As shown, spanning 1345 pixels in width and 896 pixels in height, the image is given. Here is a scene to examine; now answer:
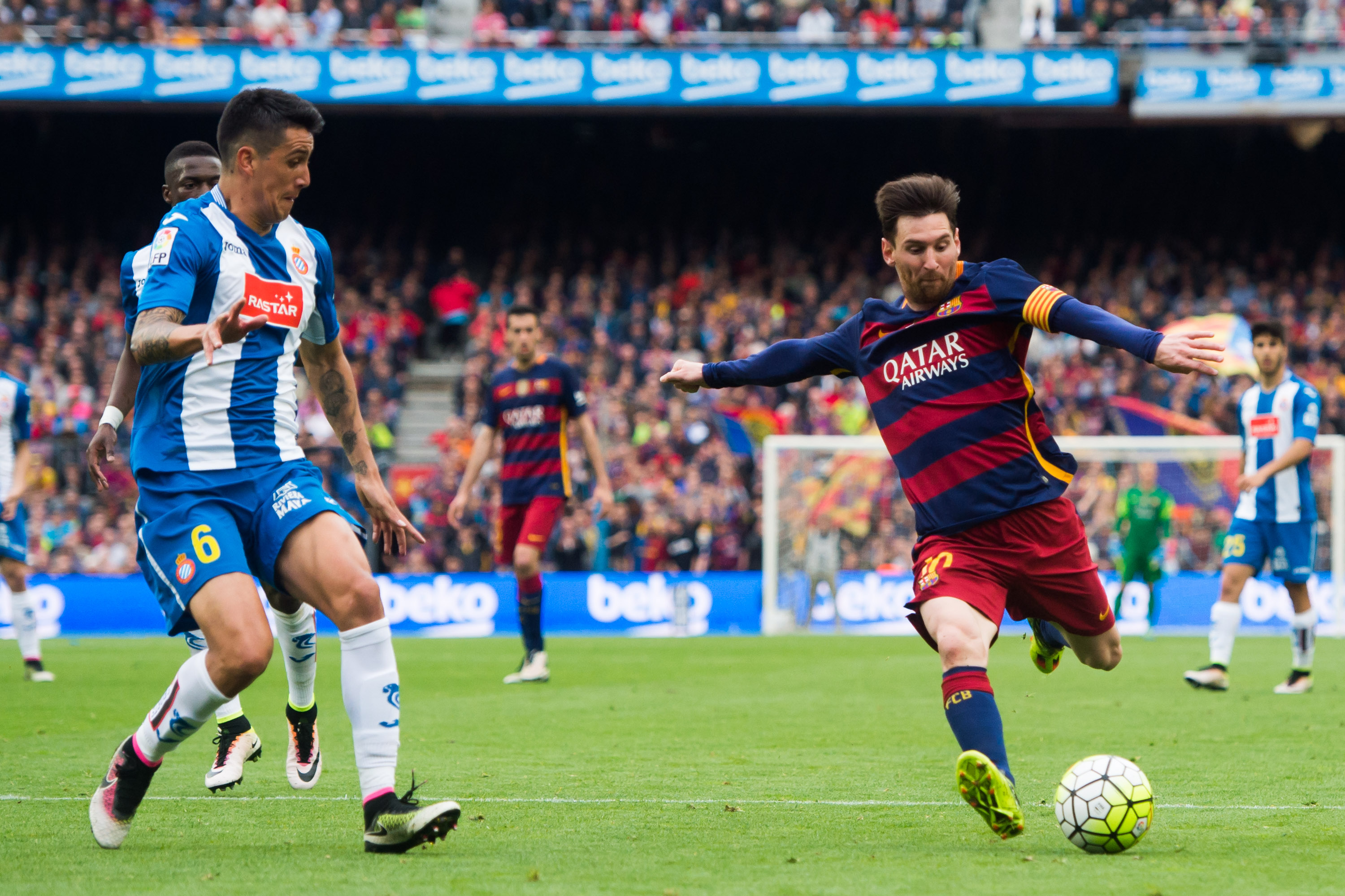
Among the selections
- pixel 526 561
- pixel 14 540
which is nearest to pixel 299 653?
pixel 526 561

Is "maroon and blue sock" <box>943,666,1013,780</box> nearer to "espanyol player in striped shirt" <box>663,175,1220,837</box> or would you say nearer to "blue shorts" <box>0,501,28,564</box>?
"espanyol player in striped shirt" <box>663,175,1220,837</box>

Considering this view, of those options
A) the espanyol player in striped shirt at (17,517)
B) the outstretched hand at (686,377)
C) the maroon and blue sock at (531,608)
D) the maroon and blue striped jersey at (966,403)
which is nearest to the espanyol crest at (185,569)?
the outstretched hand at (686,377)

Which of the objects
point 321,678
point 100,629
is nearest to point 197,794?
point 321,678

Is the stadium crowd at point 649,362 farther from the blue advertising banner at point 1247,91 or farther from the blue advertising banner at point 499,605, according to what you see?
the blue advertising banner at point 1247,91

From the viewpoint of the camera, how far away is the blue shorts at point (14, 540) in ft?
36.7

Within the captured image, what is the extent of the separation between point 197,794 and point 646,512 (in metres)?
13.9

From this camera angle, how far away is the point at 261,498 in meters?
4.82

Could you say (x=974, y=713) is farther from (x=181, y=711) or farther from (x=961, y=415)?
→ (x=181, y=711)

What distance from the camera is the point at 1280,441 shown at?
10609 mm

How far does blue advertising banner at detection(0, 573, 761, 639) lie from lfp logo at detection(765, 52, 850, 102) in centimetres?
927

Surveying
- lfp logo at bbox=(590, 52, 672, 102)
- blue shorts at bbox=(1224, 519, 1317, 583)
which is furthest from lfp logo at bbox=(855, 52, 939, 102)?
blue shorts at bbox=(1224, 519, 1317, 583)

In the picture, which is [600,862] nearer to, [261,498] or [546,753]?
[261,498]

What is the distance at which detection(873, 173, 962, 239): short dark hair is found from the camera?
514cm

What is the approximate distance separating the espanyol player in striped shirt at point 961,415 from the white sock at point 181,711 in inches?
75.0
